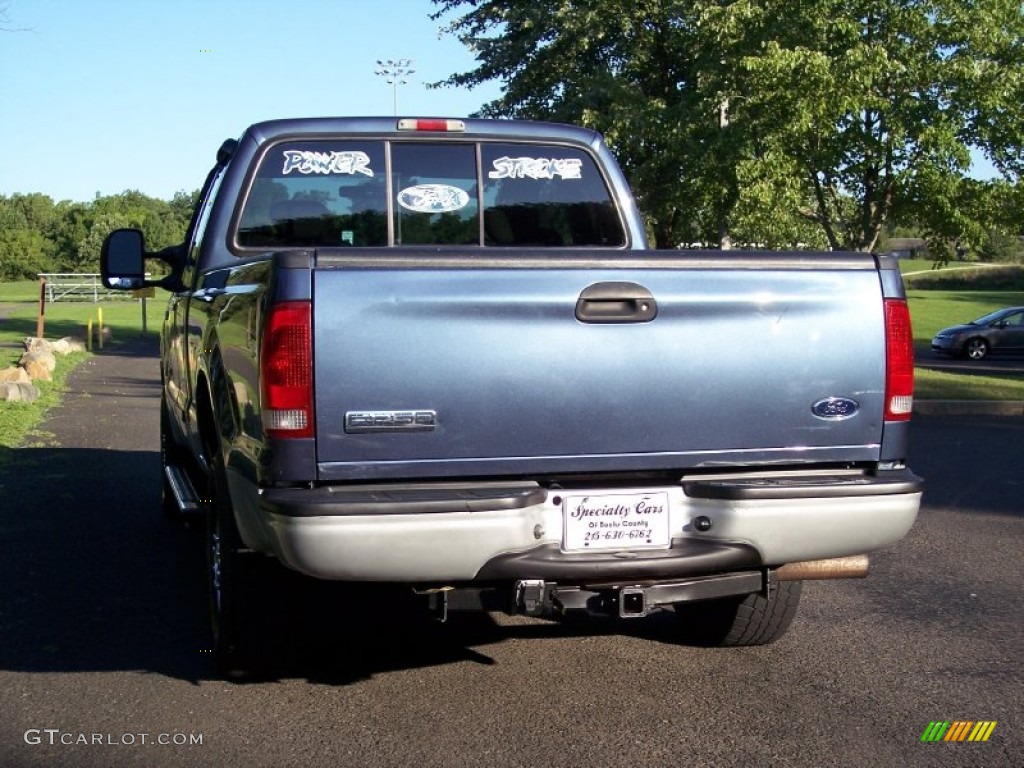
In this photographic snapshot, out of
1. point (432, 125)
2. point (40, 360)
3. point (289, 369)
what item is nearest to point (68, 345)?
point (40, 360)

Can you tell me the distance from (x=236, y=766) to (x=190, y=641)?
1.50m

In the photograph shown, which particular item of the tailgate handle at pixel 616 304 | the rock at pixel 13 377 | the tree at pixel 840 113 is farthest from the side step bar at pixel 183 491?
the tree at pixel 840 113

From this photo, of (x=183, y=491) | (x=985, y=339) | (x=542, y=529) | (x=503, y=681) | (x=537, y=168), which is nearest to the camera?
(x=542, y=529)

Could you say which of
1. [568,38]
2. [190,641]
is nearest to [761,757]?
[190,641]

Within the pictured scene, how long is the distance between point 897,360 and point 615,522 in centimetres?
115

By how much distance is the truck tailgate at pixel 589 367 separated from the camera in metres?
4.04

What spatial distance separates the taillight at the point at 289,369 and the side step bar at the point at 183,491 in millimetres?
1988

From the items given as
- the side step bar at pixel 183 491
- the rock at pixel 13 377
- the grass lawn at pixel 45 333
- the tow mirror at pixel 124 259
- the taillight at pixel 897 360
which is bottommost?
the grass lawn at pixel 45 333

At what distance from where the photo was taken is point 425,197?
6082 mm

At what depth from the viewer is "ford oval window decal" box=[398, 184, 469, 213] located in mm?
6055

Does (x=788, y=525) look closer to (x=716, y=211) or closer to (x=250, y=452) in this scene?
(x=250, y=452)

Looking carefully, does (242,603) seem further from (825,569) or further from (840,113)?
(840,113)

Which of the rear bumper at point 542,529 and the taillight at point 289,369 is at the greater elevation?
the taillight at point 289,369

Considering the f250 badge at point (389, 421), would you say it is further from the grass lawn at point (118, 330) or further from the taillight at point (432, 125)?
the grass lawn at point (118, 330)
